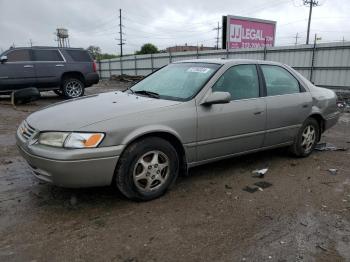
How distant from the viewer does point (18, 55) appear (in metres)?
11.6

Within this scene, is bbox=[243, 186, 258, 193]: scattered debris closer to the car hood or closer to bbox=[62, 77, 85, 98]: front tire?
the car hood

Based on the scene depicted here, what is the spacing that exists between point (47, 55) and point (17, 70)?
1.19 m

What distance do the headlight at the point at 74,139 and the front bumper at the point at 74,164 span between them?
0.05 metres

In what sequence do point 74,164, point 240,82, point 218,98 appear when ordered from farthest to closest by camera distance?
1. point 240,82
2. point 218,98
3. point 74,164

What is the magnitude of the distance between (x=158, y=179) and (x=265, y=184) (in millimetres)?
1465

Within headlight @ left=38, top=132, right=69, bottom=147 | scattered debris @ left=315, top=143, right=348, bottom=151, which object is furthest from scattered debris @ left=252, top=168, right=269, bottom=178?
headlight @ left=38, top=132, right=69, bottom=147

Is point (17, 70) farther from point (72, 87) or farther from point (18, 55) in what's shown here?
point (72, 87)

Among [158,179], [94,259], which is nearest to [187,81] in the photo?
[158,179]

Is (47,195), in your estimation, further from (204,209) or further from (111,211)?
(204,209)

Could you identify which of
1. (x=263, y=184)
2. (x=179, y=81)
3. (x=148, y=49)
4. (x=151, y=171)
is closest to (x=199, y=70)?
(x=179, y=81)

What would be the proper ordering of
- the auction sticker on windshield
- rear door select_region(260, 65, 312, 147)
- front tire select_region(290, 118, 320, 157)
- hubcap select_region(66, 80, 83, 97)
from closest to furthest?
the auction sticker on windshield, rear door select_region(260, 65, 312, 147), front tire select_region(290, 118, 320, 157), hubcap select_region(66, 80, 83, 97)

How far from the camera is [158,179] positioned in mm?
3695

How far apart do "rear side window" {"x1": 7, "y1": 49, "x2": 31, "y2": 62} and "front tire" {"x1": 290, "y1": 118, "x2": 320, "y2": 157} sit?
9.95m

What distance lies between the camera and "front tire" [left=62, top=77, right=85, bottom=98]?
1269 centimetres
